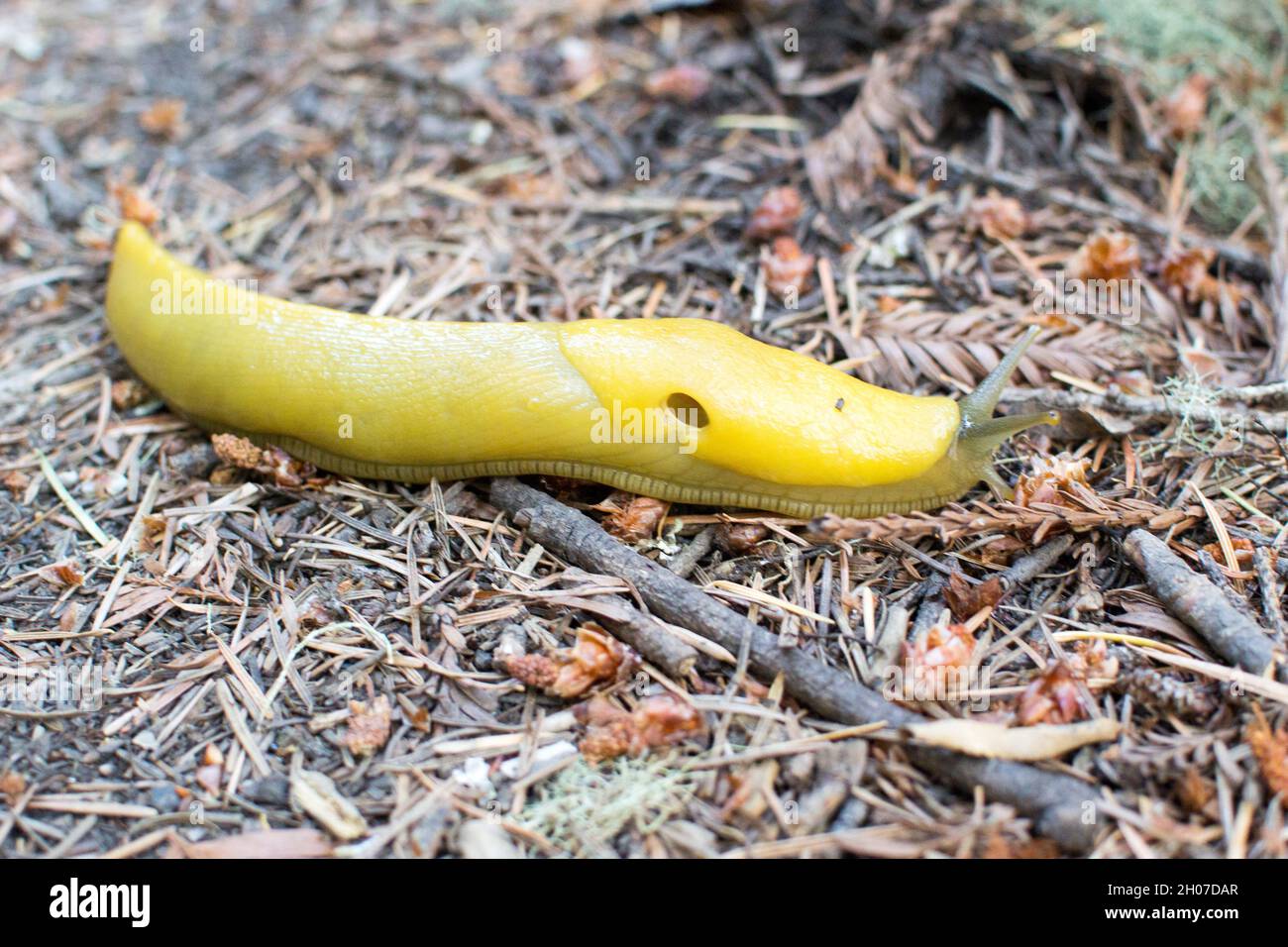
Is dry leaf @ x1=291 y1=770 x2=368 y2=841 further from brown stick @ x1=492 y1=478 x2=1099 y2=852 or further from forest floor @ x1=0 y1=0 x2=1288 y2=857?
brown stick @ x1=492 y1=478 x2=1099 y2=852

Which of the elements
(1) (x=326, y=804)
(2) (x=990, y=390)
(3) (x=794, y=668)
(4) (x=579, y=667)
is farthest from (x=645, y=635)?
(2) (x=990, y=390)

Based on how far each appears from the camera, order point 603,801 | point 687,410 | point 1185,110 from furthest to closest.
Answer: point 1185,110
point 687,410
point 603,801

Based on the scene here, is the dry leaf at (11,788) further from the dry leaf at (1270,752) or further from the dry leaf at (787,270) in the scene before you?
the dry leaf at (1270,752)

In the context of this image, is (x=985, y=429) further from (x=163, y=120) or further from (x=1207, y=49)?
(x=163, y=120)

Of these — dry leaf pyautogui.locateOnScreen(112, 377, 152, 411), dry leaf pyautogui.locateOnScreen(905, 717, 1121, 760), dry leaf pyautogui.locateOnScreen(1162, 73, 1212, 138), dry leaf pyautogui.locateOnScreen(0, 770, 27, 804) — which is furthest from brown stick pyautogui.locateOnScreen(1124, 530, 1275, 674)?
dry leaf pyautogui.locateOnScreen(112, 377, 152, 411)

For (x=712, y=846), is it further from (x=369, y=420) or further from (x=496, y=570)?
(x=369, y=420)

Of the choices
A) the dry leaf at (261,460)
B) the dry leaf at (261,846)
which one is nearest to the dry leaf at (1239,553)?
the dry leaf at (261,846)
